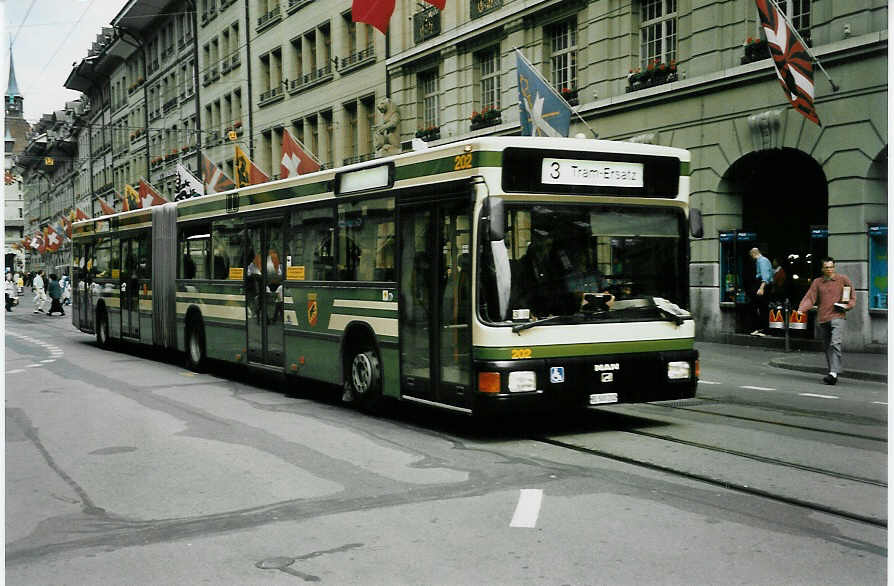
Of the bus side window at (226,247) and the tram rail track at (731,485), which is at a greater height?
the bus side window at (226,247)

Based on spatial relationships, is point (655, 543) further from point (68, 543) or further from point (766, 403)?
Answer: point (766, 403)

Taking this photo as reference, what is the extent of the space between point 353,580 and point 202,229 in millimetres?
11711

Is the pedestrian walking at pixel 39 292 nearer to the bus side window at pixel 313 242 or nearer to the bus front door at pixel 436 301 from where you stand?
the bus side window at pixel 313 242

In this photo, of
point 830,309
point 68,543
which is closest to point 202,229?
point 830,309

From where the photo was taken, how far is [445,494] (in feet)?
22.3

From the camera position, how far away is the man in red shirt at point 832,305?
13.8 metres

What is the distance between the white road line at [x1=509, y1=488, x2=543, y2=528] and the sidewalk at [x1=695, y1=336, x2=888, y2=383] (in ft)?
31.3

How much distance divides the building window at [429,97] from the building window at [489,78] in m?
2.96

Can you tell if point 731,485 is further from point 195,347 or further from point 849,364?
point 195,347

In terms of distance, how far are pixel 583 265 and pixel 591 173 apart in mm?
870

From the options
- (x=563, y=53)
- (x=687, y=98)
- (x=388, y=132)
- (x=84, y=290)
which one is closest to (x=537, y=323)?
(x=687, y=98)

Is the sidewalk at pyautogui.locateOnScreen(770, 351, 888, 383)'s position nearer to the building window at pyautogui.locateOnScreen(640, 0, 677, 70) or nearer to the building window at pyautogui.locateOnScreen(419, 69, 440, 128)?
the building window at pyautogui.locateOnScreen(640, 0, 677, 70)

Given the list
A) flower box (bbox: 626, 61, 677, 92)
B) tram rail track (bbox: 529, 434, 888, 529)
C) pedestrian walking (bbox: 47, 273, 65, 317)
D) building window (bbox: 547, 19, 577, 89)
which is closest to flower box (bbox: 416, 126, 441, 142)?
building window (bbox: 547, 19, 577, 89)

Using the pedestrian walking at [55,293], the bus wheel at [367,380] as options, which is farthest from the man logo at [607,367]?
the pedestrian walking at [55,293]
